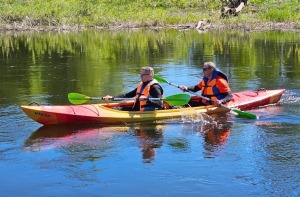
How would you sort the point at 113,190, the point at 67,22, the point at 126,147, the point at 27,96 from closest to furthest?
the point at 113,190, the point at 126,147, the point at 27,96, the point at 67,22

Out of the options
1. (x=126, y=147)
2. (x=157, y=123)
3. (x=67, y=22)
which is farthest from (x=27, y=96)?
(x=67, y=22)

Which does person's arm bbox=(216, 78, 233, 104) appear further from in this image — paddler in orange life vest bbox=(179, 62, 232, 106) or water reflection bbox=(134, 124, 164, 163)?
water reflection bbox=(134, 124, 164, 163)

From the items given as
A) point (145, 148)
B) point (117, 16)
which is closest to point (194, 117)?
point (145, 148)

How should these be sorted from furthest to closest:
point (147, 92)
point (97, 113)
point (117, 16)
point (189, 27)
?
point (117, 16) → point (189, 27) → point (147, 92) → point (97, 113)

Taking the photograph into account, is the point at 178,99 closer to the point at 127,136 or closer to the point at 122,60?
the point at 127,136

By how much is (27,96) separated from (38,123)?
2.90 meters

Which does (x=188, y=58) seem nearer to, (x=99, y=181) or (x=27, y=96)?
(x=27, y=96)

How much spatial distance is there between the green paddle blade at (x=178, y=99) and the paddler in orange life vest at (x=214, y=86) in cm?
72

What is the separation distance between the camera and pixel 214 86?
10305 mm

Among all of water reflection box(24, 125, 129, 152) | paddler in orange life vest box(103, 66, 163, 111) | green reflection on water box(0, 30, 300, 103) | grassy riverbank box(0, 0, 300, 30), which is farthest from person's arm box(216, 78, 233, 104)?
grassy riverbank box(0, 0, 300, 30)

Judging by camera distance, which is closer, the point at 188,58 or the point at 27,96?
the point at 27,96

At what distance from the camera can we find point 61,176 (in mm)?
6910

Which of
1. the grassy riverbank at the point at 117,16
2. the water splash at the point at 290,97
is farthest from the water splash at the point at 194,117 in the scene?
the grassy riverbank at the point at 117,16

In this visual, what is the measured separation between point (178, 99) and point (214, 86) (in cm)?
100
